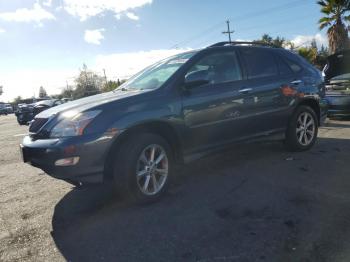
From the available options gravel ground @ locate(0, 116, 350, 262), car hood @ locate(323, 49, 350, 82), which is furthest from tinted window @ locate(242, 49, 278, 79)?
car hood @ locate(323, 49, 350, 82)

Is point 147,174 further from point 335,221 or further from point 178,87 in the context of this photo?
point 335,221

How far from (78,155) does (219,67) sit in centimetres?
236

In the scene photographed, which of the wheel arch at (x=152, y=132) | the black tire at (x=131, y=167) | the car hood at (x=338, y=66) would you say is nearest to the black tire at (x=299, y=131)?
the wheel arch at (x=152, y=132)

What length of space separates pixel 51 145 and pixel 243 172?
8.85 feet

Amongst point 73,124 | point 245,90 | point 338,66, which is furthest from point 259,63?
point 338,66

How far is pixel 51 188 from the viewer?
197 inches

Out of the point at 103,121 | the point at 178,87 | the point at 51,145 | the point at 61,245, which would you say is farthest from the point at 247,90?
the point at 61,245

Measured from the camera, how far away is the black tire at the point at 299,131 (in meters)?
5.96

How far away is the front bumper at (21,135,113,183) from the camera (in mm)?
3623

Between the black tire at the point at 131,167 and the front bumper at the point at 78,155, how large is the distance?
182 millimetres

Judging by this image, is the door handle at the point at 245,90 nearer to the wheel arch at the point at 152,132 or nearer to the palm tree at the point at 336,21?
the wheel arch at the point at 152,132

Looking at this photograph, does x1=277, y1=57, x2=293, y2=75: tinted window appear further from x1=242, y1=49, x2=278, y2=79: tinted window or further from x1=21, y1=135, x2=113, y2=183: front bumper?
x1=21, y1=135, x2=113, y2=183: front bumper

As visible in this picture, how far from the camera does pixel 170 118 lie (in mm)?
4234

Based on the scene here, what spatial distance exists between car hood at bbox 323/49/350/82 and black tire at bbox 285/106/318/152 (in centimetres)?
365
